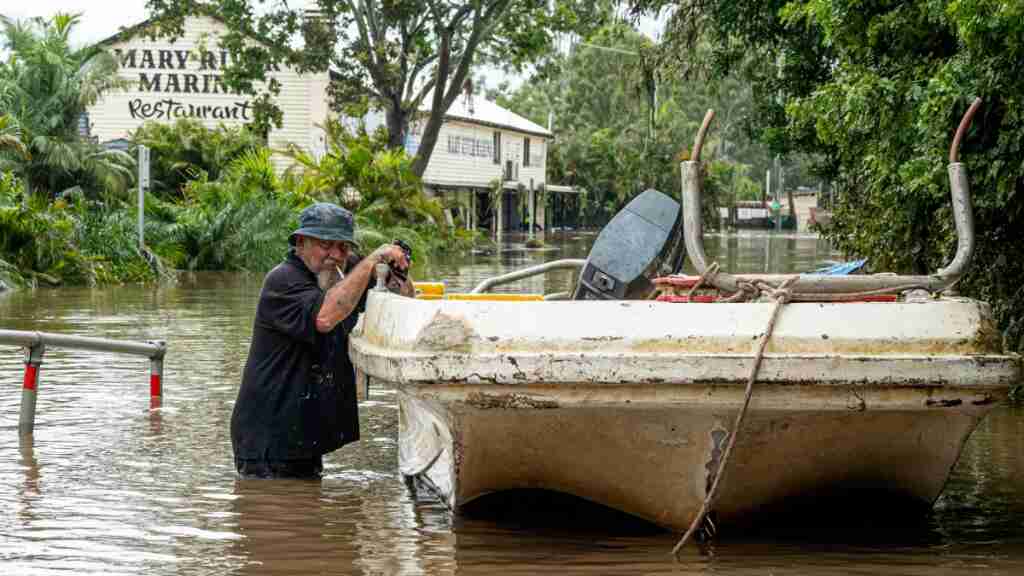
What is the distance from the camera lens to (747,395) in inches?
244

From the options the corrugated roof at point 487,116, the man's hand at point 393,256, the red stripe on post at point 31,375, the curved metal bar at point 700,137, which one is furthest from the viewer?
the corrugated roof at point 487,116

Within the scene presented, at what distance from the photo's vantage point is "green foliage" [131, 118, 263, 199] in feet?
137

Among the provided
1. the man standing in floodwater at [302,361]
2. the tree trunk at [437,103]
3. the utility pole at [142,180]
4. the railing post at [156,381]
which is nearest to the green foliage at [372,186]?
the tree trunk at [437,103]

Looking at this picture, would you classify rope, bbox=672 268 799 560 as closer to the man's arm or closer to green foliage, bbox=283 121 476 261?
the man's arm

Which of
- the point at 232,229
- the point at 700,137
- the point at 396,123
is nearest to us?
the point at 700,137

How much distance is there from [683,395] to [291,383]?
223cm

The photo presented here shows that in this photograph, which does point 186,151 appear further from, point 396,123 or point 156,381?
point 156,381

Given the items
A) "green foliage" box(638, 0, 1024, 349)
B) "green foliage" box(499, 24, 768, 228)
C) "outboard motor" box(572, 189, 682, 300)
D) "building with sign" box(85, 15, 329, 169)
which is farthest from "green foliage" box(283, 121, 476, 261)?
"outboard motor" box(572, 189, 682, 300)

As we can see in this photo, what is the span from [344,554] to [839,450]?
6.62 ft

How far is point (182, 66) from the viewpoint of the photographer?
160 ft

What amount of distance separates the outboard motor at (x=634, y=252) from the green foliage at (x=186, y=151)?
34153 mm

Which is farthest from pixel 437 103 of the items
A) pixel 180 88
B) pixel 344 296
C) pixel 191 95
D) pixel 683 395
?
pixel 683 395

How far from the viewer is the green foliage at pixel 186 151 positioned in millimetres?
41781

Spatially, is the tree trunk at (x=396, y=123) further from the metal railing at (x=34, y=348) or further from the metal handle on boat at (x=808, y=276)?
the metal handle on boat at (x=808, y=276)
